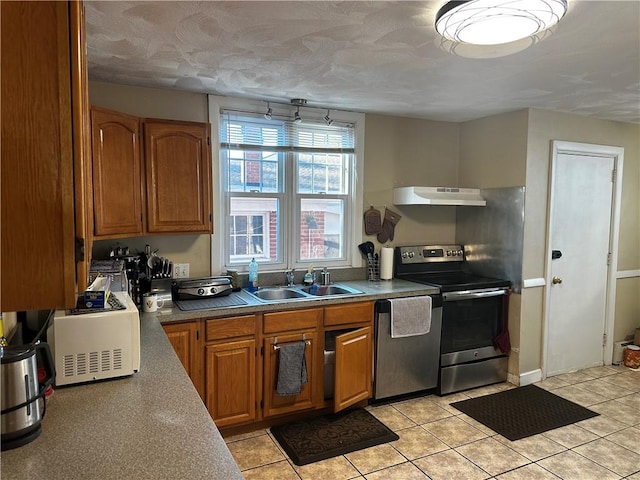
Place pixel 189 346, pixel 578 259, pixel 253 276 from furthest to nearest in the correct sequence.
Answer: pixel 578 259
pixel 253 276
pixel 189 346

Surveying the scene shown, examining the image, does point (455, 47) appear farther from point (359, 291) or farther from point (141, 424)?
point (141, 424)

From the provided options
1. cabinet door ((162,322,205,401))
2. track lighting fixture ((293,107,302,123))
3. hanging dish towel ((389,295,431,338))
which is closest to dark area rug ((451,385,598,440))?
hanging dish towel ((389,295,431,338))

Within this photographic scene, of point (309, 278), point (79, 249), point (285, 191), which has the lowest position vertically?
point (309, 278)

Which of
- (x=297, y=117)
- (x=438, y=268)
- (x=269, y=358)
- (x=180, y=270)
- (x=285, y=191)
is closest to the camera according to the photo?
(x=269, y=358)

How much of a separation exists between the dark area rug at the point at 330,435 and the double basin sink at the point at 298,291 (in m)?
0.88

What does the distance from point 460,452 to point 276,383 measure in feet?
4.02

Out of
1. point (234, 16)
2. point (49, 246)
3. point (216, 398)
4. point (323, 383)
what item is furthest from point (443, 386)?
point (49, 246)

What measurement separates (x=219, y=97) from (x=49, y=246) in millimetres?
2549

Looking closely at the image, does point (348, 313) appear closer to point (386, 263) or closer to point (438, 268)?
point (386, 263)

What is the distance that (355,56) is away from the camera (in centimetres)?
233

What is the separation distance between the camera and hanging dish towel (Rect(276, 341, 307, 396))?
2.91 m

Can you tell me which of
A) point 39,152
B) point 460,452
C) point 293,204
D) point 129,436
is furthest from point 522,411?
point 39,152

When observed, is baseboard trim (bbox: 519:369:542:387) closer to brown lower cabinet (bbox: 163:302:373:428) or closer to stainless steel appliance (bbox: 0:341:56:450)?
brown lower cabinet (bbox: 163:302:373:428)

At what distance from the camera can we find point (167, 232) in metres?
2.85
